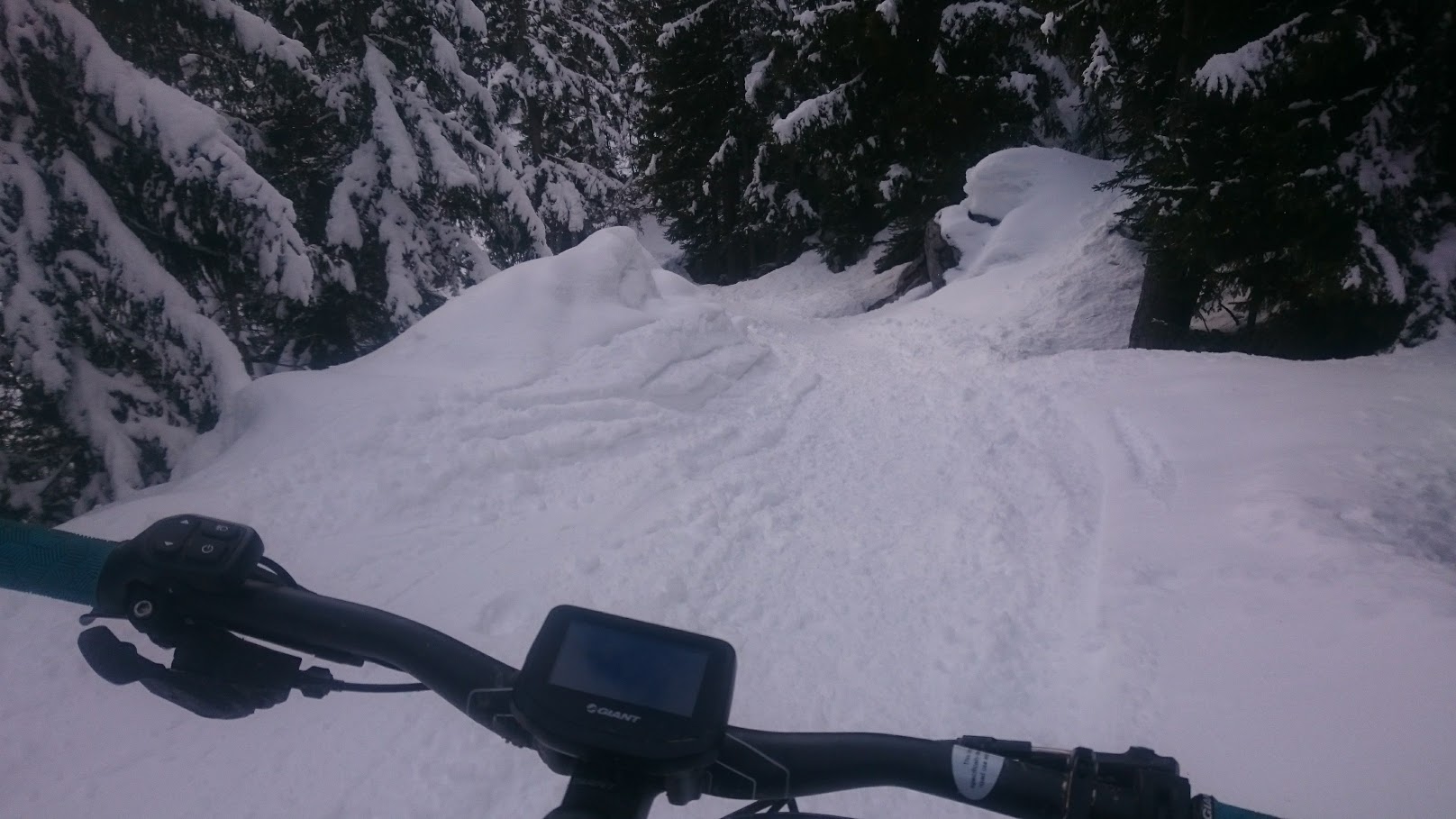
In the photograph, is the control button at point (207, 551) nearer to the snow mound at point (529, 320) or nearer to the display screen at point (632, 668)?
the display screen at point (632, 668)

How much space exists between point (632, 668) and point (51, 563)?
114cm

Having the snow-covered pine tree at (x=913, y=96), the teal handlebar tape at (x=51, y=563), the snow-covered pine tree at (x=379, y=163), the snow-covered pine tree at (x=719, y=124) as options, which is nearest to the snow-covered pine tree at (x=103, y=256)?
the snow-covered pine tree at (x=379, y=163)

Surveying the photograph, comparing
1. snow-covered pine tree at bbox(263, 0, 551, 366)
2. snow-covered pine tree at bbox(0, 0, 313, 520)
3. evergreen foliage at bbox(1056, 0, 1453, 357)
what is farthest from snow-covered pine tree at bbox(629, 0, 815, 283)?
snow-covered pine tree at bbox(0, 0, 313, 520)

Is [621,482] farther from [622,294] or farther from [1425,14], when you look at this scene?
[1425,14]

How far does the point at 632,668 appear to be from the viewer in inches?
49.6

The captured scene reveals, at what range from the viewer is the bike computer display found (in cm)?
119

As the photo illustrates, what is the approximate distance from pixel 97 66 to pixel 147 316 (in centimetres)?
238

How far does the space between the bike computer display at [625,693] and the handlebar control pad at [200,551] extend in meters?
0.63

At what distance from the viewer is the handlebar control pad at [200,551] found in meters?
1.48

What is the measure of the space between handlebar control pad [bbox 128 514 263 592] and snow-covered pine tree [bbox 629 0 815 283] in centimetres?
2189

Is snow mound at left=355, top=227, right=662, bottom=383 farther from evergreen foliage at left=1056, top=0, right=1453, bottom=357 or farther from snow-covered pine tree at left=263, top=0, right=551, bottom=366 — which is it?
evergreen foliage at left=1056, top=0, right=1453, bottom=357

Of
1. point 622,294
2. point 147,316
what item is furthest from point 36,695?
point 622,294

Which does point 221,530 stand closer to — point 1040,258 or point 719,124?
point 1040,258

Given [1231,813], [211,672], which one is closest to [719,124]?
[211,672]
